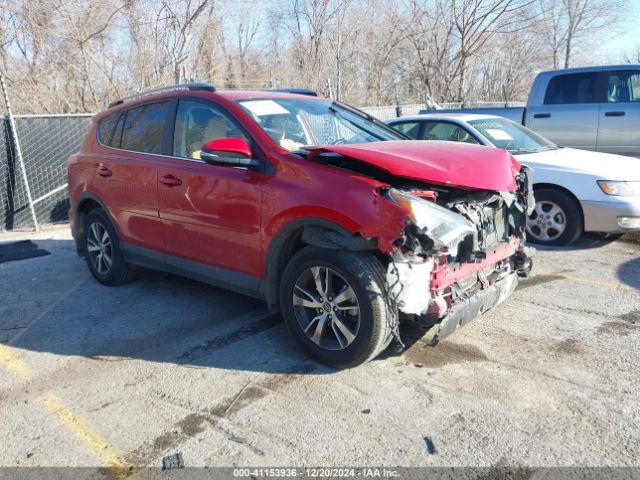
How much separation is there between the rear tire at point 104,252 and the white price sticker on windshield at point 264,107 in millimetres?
2082

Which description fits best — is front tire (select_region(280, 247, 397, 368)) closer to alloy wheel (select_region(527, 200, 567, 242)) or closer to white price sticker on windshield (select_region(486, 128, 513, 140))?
alloy wheel (select_region(527, 200, 567, 242))

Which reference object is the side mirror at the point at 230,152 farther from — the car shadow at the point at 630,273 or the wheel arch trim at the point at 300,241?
the car shadow at the point at 630,273

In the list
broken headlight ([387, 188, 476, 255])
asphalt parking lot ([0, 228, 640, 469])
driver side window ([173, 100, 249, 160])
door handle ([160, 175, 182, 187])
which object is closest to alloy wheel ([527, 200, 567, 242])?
asphalt parking lot ([0, 228, 640, 469])

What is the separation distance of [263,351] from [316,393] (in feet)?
2.43

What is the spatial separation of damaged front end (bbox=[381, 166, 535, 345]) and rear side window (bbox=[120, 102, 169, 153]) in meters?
2.41

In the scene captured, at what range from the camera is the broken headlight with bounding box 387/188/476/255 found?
128 inches

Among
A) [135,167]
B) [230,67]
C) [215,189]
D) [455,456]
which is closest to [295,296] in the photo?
[215,189]

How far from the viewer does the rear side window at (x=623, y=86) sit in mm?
8719

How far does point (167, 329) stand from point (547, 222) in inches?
183


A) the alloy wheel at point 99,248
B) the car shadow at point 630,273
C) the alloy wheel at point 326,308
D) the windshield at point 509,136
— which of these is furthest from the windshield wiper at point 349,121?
the car shadow at point 630,273

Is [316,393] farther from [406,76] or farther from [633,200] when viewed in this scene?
[406,76]

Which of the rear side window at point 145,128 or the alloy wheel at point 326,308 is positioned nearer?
the alloy wheel at point 326,308

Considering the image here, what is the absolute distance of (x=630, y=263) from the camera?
605 centimetres

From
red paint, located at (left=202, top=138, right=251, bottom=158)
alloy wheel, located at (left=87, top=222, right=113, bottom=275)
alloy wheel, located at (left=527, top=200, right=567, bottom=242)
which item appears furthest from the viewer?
alloy wheel, located at (left=527, top=200, right=567, bottom=242)
